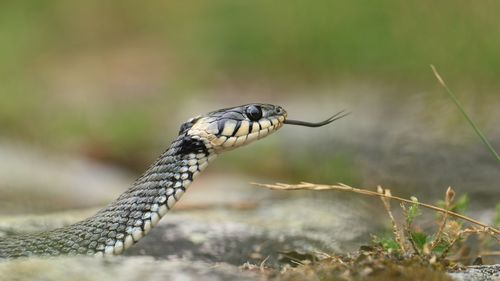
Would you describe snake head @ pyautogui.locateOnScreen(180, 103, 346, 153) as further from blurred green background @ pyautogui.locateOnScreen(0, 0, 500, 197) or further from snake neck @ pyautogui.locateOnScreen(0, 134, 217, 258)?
blurred green background @ pyautogui.locateOnScreen(0, 0, 500, 197)

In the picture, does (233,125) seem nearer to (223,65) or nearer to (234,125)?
(234,125)

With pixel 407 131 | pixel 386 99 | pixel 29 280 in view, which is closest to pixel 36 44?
pixel 386 99

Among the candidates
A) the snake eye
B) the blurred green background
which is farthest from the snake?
the blurred green background

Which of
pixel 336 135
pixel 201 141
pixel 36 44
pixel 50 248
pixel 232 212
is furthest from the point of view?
pixel 36 44

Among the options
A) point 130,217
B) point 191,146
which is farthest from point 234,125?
point 130,217

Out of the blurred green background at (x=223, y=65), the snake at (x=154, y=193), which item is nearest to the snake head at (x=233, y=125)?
the snake at (x=154, y=193)

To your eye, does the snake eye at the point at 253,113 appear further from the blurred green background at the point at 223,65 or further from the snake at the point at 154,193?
the blurred green background at the point at 223,65

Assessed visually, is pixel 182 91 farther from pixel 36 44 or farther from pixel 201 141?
pixel 201 141
